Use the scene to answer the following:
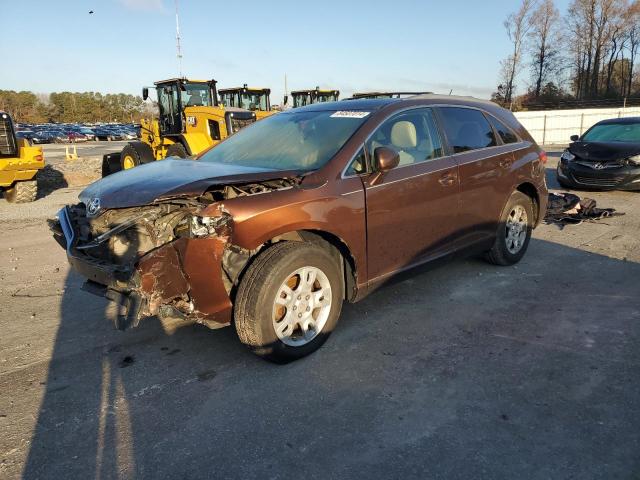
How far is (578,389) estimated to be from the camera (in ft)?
9.93

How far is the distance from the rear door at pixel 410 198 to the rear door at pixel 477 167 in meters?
0.18

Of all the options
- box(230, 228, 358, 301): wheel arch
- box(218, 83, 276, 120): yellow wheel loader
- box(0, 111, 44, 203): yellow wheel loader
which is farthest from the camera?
box(218, 83, 276, 120): yellow wheel loader

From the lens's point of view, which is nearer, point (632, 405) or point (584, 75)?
point (632, 405)

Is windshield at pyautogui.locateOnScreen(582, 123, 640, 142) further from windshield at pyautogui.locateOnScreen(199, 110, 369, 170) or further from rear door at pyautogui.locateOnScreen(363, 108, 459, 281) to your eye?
windshield at pyautogui.locateOnScreen(199, 110, 369, 170)

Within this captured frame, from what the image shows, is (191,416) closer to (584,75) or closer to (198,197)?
(198,197)

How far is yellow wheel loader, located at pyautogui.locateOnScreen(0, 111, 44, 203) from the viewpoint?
1040 centimetres

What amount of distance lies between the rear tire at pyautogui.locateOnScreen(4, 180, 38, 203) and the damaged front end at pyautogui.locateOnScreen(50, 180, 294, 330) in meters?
8.98

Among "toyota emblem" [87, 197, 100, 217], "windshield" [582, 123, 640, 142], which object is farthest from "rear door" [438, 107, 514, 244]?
"windshield" [582, 123, 640, 142]

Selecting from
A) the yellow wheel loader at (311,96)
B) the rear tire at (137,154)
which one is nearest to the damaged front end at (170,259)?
the rear tire at (137,154)

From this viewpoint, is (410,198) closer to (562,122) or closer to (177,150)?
(177,150)

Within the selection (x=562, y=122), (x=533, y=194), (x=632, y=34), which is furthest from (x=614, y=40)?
(x=533, y=194)

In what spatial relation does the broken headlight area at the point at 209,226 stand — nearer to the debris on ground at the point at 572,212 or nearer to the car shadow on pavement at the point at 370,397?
the car shadow on pavement at the point at 370,397

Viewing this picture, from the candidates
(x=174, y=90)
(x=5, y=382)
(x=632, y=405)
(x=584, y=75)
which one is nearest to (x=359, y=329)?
(x=632, y=405)

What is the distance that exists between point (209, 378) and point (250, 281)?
28.8 inches
